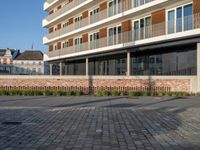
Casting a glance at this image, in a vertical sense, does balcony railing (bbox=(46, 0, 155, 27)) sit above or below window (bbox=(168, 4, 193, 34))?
above

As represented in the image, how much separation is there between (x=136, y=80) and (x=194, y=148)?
53.3ft

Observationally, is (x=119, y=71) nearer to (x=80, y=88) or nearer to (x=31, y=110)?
(x=80, y=88)

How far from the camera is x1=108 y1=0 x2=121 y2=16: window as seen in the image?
29278mm

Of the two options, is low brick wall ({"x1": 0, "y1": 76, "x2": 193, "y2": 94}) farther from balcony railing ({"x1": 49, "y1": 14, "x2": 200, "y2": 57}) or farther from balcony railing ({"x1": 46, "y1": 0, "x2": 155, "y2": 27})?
balcony railing ({"x1": 46, "y1": 0, "x2": 155, "y2": 27})

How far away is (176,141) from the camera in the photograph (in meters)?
6.98

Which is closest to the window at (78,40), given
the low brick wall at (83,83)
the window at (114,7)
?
the window at (114,7)

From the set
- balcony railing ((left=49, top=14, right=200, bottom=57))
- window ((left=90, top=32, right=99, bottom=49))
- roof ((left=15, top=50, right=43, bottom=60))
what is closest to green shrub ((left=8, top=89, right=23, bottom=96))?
balcony railing ((left=49, top=14, right=200, bottom=57))

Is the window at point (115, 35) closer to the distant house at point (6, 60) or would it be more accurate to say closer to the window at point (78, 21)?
the window at point (78, 21)

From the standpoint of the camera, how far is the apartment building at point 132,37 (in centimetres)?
2264

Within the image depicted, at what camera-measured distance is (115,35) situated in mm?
30203

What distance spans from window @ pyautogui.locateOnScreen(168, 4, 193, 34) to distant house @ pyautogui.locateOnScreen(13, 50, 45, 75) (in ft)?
285

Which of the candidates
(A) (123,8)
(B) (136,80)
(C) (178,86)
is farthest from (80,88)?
(A) (123,8)

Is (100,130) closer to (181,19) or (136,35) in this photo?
(181,19)

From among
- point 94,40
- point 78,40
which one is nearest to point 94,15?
point 94,40
